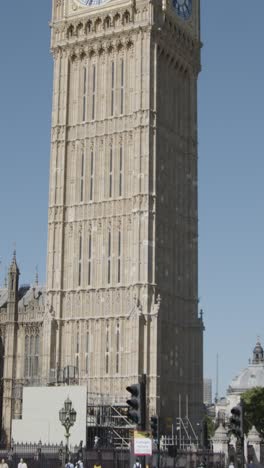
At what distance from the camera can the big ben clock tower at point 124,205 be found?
68125 millimetres

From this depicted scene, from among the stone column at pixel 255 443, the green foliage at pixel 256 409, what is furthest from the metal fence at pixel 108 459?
the green foliage at pixel 256 409

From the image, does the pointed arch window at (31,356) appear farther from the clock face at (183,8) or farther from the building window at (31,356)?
the clock face at (183,8)

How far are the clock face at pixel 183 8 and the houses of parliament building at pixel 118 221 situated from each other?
0.31 meters

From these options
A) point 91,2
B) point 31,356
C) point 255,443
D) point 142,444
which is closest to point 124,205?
point 31,356

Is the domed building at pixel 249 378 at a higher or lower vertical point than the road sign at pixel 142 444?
higher

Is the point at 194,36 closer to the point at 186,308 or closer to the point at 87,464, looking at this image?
the point at 186,308

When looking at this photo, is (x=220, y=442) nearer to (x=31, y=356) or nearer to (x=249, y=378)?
(x=31, y=356)

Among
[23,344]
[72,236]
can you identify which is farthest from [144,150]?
[23,344]

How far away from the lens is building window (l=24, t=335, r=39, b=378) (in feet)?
243

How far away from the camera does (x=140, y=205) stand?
6900 centimetres

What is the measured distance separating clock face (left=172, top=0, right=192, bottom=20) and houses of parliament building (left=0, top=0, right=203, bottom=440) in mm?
306

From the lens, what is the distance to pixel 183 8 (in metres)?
78.6

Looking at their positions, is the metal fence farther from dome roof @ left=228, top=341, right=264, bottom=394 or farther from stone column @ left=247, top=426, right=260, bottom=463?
dome roof @ left=228, top=341, right=264, bottom=394

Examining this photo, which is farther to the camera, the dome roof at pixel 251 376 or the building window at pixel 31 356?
the dome roof at pixel 251 376
